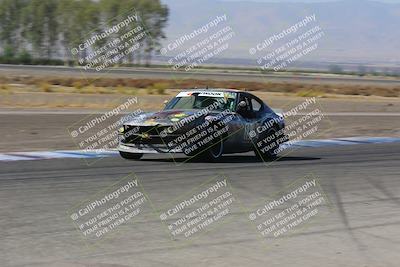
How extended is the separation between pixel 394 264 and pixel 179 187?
4586 millimetres

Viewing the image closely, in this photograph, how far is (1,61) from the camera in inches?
3388

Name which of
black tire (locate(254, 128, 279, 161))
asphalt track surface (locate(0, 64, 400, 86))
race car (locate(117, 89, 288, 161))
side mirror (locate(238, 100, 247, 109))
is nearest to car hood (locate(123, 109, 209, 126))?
race car (locate(117, 89, 288, 161))

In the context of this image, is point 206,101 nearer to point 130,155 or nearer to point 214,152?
point 214,152

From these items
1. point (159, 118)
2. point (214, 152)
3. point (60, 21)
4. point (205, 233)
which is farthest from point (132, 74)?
point (205, 233)

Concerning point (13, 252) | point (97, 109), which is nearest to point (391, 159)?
point (13, 252)

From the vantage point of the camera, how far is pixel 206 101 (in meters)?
14.4

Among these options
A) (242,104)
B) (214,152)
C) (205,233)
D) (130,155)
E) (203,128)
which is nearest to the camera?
(205,233)

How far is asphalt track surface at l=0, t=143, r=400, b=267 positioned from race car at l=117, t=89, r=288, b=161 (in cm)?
33

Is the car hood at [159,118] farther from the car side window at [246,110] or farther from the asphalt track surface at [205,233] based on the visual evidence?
the car side window at [246,110]

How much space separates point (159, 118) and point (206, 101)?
1166 mm

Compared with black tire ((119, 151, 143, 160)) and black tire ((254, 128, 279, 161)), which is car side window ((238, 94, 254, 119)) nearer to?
black tire ((254, 128, 279, 161))

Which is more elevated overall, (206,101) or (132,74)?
(206,101)

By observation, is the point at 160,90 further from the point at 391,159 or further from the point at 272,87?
the point at 391,159

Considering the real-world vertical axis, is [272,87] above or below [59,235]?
below
